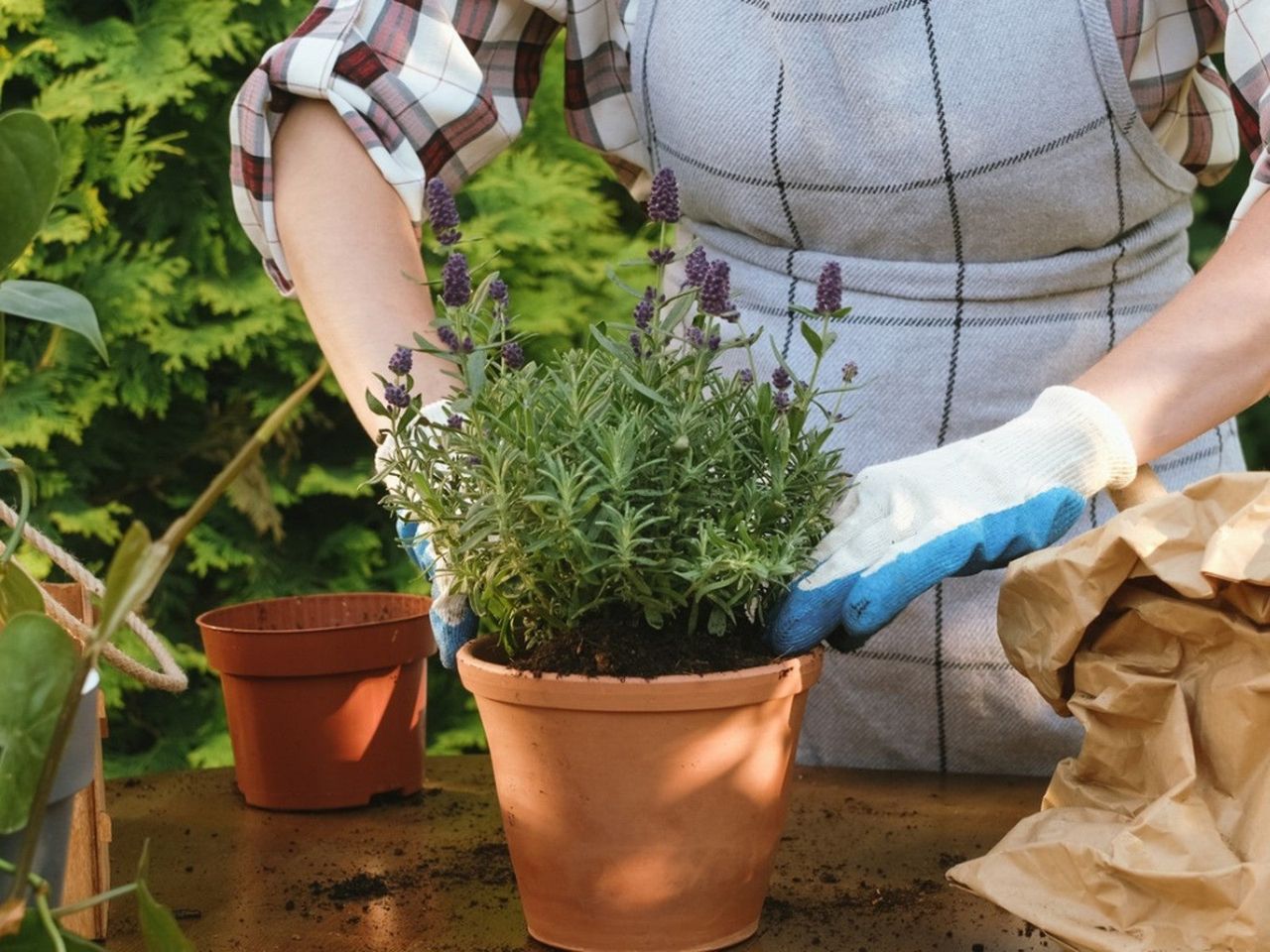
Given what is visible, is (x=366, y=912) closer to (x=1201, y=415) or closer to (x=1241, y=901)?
(x=1241, y=901)

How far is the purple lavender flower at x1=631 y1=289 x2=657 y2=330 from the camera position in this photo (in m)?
0.86

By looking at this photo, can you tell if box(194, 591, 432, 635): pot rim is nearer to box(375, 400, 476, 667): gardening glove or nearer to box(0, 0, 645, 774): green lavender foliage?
box(375, 400, 476, 667): gardening glove

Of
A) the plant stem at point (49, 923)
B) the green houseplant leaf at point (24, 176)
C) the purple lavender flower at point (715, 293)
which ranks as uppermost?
the green houseplant leaf at point (24, 176)

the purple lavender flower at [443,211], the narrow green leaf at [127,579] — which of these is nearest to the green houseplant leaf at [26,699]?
the narrow green leaf at [127,579]

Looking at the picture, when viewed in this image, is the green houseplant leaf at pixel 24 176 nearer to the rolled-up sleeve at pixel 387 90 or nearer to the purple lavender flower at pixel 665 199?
the purple lavender flower at pixel 665 199

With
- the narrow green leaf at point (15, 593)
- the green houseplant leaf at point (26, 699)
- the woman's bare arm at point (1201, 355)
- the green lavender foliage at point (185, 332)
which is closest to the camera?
the green houseplant leaf at point (26, 699)

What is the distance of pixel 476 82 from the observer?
1.40 meters

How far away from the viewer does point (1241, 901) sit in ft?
2.49

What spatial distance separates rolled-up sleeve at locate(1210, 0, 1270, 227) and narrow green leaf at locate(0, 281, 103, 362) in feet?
2.97

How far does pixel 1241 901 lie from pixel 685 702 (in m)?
0.31

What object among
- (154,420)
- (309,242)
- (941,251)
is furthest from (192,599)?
(941,251)

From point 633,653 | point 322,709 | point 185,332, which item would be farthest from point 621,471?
point 185,332

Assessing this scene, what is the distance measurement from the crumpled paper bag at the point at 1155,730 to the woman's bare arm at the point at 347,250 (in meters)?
0.60

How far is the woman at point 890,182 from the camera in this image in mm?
1270
